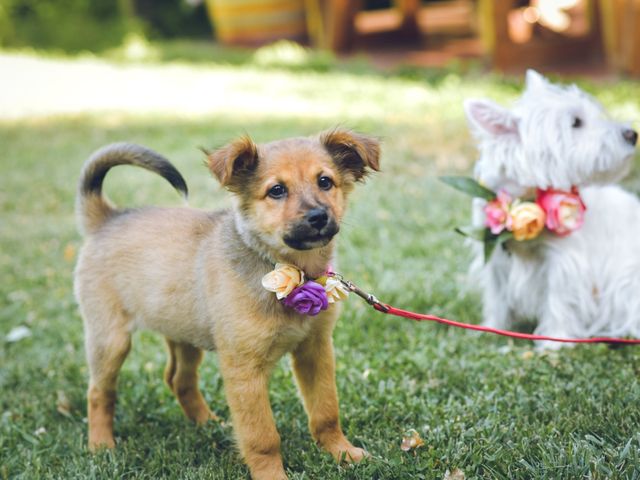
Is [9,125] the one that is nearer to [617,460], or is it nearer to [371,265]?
[371,265]

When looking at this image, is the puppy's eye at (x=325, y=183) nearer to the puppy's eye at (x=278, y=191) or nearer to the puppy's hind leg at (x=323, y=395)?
the puppy's eye at (x=278, y=191)

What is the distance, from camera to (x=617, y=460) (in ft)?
9.78

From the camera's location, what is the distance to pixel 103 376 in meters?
3.71

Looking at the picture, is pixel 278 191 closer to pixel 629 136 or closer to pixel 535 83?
pixel 535 83

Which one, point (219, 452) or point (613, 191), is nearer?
point (219, 452)

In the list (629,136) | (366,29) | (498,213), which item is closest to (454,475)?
(498,213)

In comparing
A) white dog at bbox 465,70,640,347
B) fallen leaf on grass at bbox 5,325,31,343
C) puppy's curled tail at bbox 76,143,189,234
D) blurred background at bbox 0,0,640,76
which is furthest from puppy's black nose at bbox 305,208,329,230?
blurred background at bbox 0,0,640,76

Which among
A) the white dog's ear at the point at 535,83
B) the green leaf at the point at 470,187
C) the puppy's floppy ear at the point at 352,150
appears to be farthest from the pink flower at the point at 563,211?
the puppy's floppy ear at the point at 352,150

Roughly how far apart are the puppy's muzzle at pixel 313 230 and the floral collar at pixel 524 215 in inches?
60.2

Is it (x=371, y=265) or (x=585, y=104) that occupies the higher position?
(x=585, y=104)

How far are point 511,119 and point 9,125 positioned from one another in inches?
417

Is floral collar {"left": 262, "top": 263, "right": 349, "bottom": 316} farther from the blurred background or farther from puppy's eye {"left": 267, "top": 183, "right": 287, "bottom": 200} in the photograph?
the blurred background

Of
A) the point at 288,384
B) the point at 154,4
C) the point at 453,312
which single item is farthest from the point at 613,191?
the point at 154,4

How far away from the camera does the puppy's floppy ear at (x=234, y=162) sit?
2.99 meters
